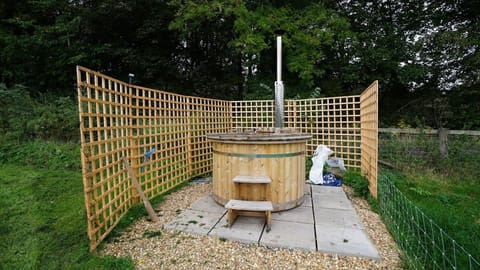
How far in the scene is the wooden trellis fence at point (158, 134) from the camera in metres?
2.01

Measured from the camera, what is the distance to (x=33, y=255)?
177 cm

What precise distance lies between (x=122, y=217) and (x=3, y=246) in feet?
2.93

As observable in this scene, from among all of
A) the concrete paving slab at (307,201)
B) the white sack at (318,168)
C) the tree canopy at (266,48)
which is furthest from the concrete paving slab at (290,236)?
the tree canopy at (266,48)

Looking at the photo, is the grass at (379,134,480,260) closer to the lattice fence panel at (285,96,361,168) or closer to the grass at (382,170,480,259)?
the grass at (382,170,480,259)

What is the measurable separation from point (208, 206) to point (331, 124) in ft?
9.93

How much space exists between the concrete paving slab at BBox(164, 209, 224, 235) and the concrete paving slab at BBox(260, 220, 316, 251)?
0.58m

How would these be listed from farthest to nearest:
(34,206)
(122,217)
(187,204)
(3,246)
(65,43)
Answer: (65,43), (187,204), (34,206), (122,217), (3,246)

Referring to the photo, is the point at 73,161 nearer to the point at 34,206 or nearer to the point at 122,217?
the point at 34,206

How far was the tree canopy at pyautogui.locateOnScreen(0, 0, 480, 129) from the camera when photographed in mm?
6516

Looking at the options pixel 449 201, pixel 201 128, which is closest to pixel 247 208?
pixel 201 128

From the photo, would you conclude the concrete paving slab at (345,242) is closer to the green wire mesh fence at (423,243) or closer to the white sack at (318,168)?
the green wire mesh fence at (423,243)

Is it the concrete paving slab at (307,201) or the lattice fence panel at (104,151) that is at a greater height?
the lattice fence panel at (104,151)

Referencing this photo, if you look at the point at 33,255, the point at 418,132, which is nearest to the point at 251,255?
the point at 33,255

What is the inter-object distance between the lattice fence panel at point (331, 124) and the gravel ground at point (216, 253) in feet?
7.22
